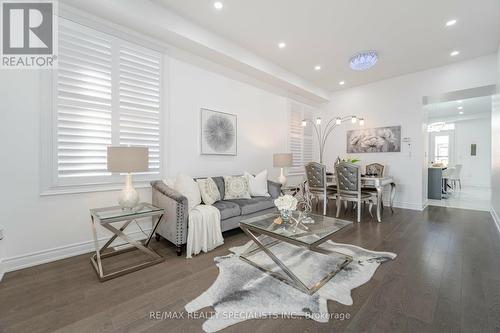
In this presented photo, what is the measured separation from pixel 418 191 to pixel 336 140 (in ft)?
7.49

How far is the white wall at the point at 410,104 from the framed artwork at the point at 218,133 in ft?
11.9

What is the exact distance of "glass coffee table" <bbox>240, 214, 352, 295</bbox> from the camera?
187 centimetres

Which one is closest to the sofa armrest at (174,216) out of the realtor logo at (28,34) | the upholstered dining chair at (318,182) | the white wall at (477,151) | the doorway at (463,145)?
the realtor logo at (28,34)

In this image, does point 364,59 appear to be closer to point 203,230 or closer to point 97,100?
point 203,230

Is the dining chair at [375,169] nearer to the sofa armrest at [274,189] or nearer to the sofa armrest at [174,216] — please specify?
the sofa armrest at [274,189]

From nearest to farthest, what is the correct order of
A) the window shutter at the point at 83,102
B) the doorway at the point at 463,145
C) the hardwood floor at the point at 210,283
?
the hardwood floor at the point at 210,283, the window shutter at the point at 83,102, the doorway at the point at 463,145

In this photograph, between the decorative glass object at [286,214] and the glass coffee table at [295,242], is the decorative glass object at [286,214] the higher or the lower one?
the higher one

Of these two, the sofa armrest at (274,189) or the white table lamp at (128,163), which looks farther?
the sofa armrest at (274,189)

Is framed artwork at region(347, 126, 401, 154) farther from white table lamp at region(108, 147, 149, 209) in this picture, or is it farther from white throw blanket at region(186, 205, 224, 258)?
white table lamp at region(108, 147, 149, 209)

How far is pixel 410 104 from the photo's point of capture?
16.3 feet

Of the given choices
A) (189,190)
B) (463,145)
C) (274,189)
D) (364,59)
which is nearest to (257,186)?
(274,189)

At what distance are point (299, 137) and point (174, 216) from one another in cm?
431

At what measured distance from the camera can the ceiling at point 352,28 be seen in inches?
110

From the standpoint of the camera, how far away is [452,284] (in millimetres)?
1918
